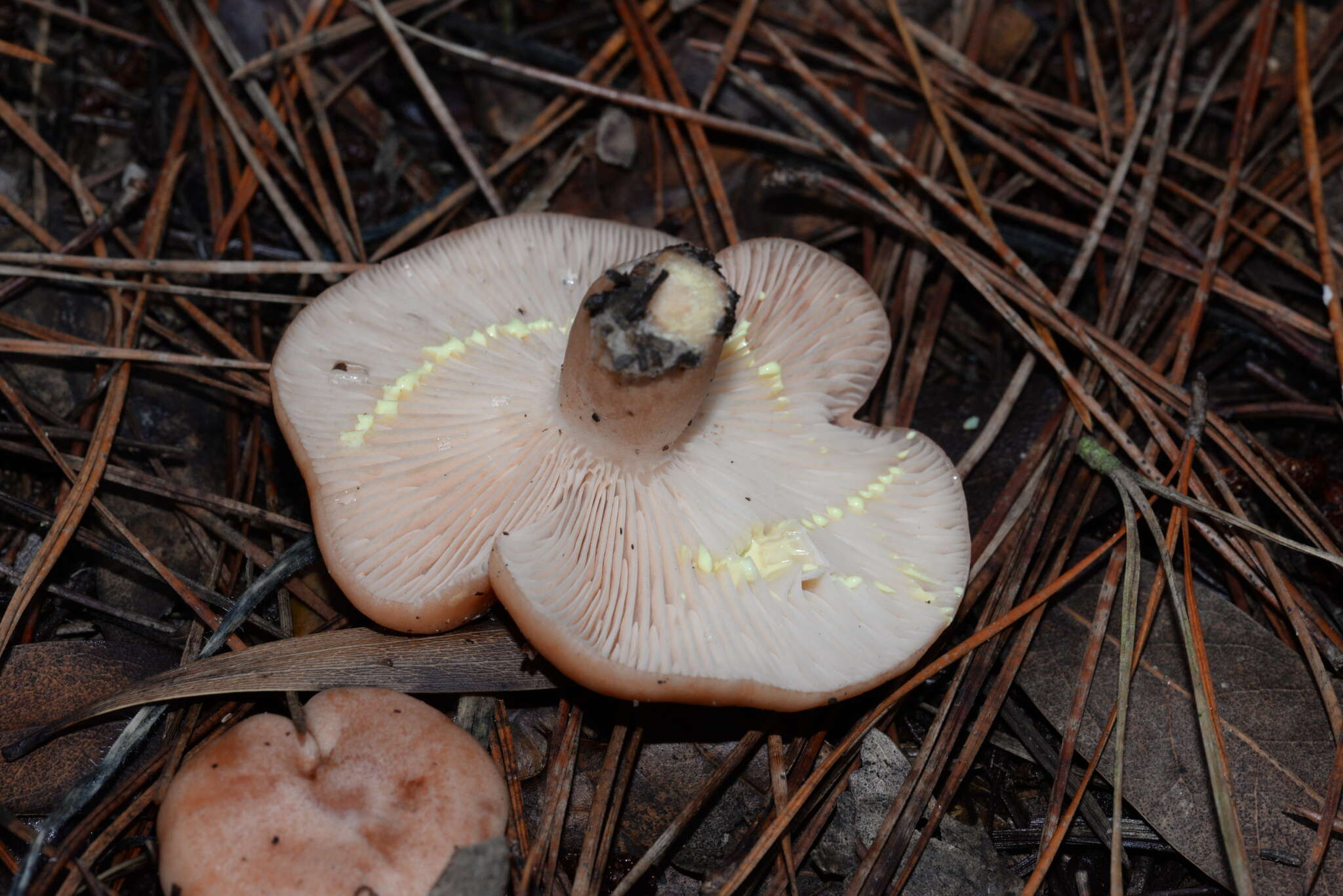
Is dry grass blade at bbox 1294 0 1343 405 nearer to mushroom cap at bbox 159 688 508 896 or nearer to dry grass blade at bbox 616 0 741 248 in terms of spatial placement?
dry grass blade at bbox 616 0 741 248

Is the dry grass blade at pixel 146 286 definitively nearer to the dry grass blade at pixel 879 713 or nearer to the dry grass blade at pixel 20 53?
the dry grass blade at pixel 20 53

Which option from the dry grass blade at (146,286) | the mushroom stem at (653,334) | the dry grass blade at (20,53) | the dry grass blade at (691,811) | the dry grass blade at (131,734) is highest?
the dry grass blade at (20,53)

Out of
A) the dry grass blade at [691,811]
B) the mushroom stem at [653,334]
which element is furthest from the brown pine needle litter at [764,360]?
the mushroom stem at [653,334]

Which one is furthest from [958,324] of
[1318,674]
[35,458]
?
[35,458]

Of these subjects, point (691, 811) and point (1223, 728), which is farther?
point (1223, 728)

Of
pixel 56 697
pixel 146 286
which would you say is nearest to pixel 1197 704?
pixel 56 697

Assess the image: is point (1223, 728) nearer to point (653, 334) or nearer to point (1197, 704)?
point (1197, 704)
